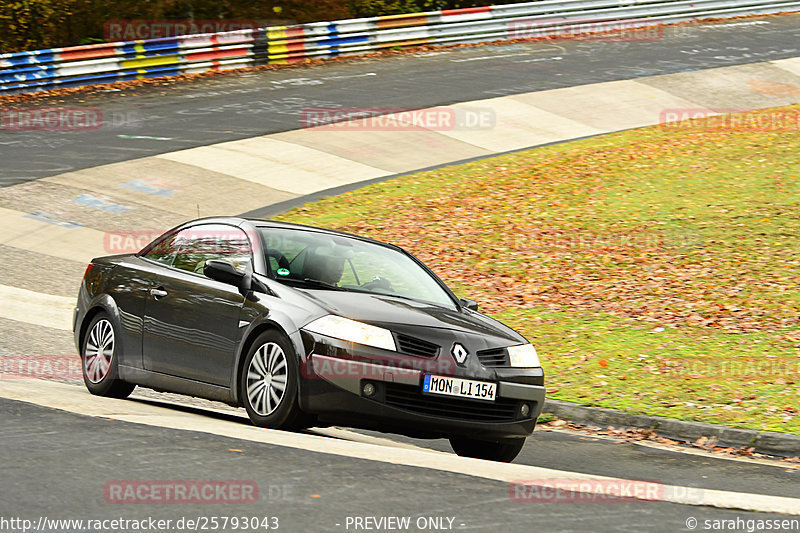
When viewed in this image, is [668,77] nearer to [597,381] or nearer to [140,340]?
[597,381]

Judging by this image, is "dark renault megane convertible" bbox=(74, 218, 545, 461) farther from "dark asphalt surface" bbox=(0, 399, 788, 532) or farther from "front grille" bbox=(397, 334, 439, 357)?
"dark asphalt surface" bbox=(0, 399, 788, 532)

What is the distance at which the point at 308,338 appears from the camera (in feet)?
24.4

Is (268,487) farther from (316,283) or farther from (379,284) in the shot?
(379,284)

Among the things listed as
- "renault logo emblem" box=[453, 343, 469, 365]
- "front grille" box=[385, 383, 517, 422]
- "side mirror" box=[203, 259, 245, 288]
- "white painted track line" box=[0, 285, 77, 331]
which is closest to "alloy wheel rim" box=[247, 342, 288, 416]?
"side mirror" box=[203, 259, 245, 288]

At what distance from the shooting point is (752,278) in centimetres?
1499

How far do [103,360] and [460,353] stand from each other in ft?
10.4

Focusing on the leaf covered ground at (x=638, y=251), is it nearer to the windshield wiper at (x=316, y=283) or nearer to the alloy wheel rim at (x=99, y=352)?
the windshield wiper at (x=316, y=283)

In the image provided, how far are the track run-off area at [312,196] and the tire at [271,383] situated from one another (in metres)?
0.20

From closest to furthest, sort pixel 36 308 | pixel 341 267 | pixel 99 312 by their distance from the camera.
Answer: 1. pixel 341 267
2. pixel 99 312
3. pixel 36 308

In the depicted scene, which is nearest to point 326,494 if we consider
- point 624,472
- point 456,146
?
point 624,472

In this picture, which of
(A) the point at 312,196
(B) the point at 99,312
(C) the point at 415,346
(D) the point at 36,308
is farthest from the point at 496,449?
(A) the point at 312,196

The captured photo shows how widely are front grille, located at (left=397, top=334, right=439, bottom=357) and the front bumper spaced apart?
0.23 feet

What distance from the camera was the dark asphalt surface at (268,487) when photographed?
213 inches

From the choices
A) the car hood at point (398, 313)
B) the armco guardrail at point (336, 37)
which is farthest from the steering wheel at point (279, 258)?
the armco guardrail at point (336, 37)
